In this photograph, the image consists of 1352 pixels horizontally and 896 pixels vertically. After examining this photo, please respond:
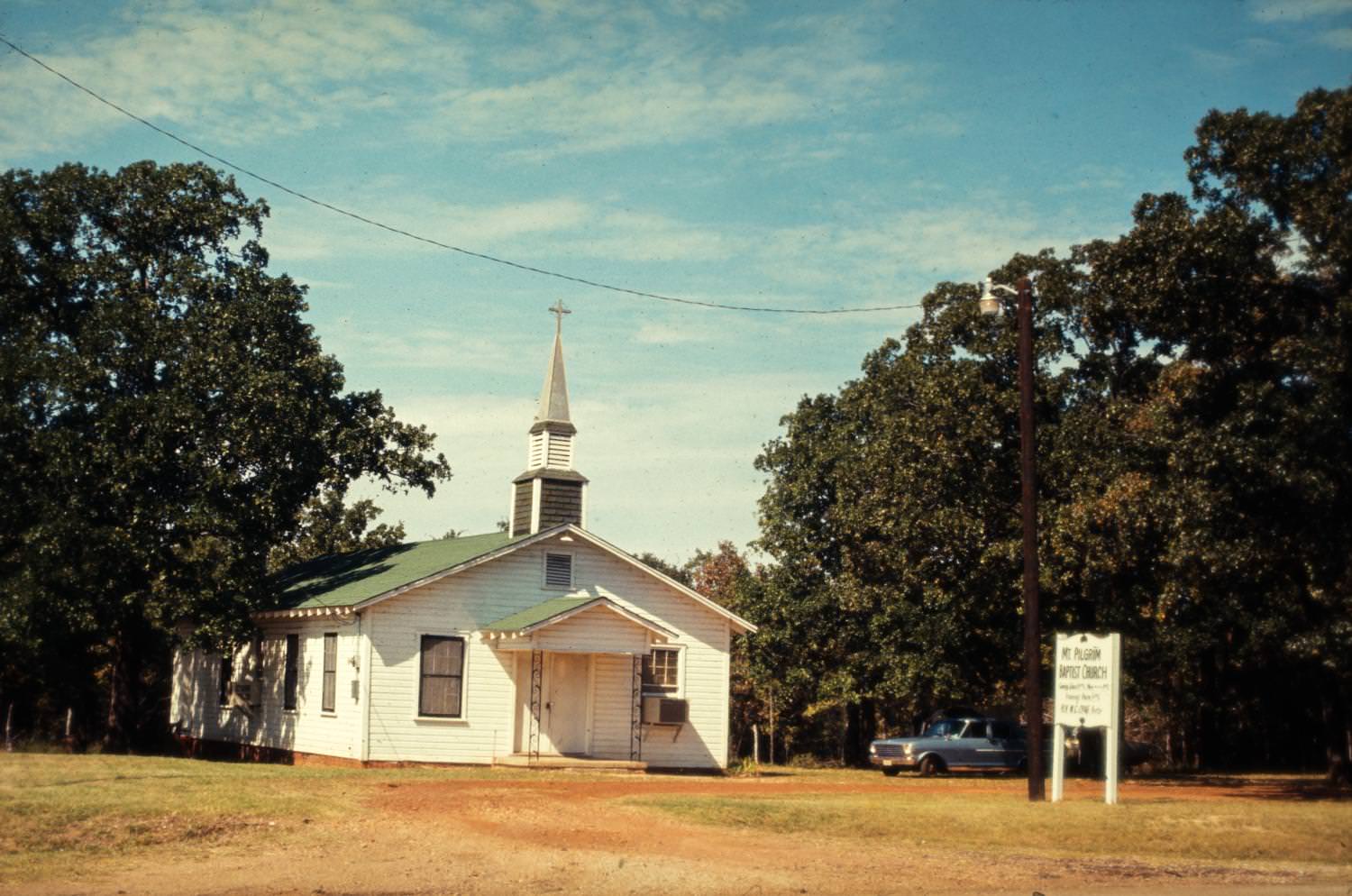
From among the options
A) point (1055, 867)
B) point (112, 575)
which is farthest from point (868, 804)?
point (112, 575)

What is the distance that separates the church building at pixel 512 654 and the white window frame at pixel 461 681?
28 millimetres

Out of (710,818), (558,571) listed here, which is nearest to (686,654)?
(558,571)

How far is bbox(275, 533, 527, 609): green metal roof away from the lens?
32.2m

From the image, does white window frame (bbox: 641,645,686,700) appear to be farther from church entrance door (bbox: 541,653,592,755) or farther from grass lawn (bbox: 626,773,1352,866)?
grass lawn (bbox: 626,773,1352,866)

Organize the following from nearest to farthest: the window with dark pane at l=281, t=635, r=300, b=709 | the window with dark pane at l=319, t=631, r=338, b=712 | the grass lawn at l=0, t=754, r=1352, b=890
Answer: the grass lawn at l=0, t=754, r=1352, b=890 → the window with dark pane at l=319, t=631, r=338, b=712 → the window with dark pane at l=281, t=635, r=300, b=709

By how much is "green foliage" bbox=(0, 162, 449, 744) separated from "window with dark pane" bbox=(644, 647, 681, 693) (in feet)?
30.7

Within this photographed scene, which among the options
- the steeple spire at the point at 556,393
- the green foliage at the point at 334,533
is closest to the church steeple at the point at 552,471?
the steeple spire at the point at 556,393

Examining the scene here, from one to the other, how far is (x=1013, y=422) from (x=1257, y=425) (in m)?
10.1

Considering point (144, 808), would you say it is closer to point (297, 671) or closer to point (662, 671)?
point (297, 671)

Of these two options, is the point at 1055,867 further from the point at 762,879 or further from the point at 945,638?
the point at 945,638

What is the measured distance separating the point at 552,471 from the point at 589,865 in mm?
19823

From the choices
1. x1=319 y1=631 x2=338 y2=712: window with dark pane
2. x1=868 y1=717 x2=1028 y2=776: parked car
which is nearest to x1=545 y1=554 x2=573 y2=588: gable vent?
x1=319 y1=631 x2=338 y2=712: window with dark pane

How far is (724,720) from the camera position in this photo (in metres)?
35.0

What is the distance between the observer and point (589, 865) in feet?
51.1
